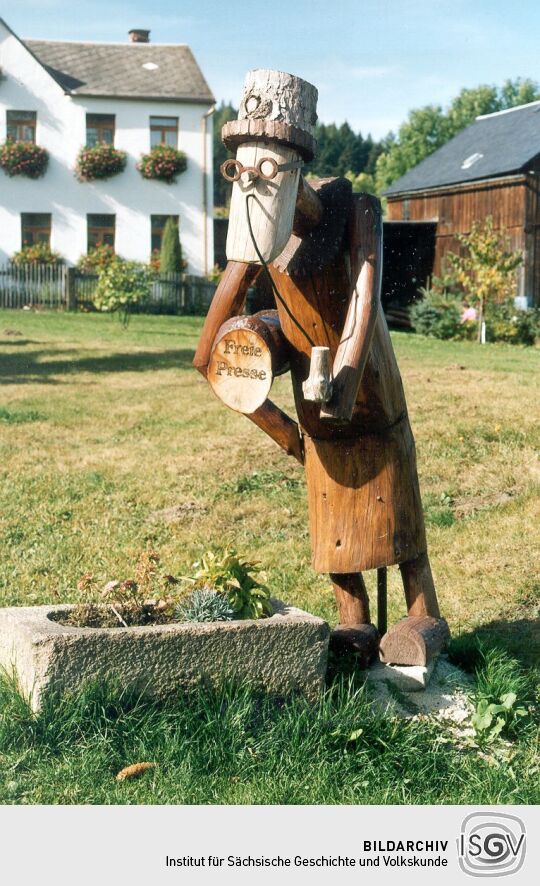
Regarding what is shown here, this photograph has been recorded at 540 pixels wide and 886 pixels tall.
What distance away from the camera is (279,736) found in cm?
362

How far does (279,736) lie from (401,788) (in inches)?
16.8

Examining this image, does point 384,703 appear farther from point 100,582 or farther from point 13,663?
point 100,582

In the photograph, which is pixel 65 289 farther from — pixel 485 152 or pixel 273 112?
pixel 273 112

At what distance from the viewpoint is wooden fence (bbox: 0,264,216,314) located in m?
22.8

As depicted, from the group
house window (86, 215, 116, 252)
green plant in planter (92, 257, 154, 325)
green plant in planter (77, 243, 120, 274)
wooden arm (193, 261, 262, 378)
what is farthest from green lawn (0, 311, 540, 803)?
house window (86, 215, 116, 252)

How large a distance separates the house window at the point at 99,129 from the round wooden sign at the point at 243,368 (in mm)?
19856

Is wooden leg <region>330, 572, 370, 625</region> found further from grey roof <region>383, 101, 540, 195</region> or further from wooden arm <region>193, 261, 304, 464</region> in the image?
grey roof <region>383, 101, 540, 195</region>

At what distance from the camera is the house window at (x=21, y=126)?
21172 millimetres

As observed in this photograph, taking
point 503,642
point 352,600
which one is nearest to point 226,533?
point 503,642

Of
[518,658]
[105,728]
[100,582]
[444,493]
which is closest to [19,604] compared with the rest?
[100,582]

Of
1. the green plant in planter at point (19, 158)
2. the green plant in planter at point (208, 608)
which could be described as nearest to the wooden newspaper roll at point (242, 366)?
the green plant in planter at point (208, 608)

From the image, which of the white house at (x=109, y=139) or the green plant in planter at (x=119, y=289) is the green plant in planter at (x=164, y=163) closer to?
the white house at (x=109, y=139)
